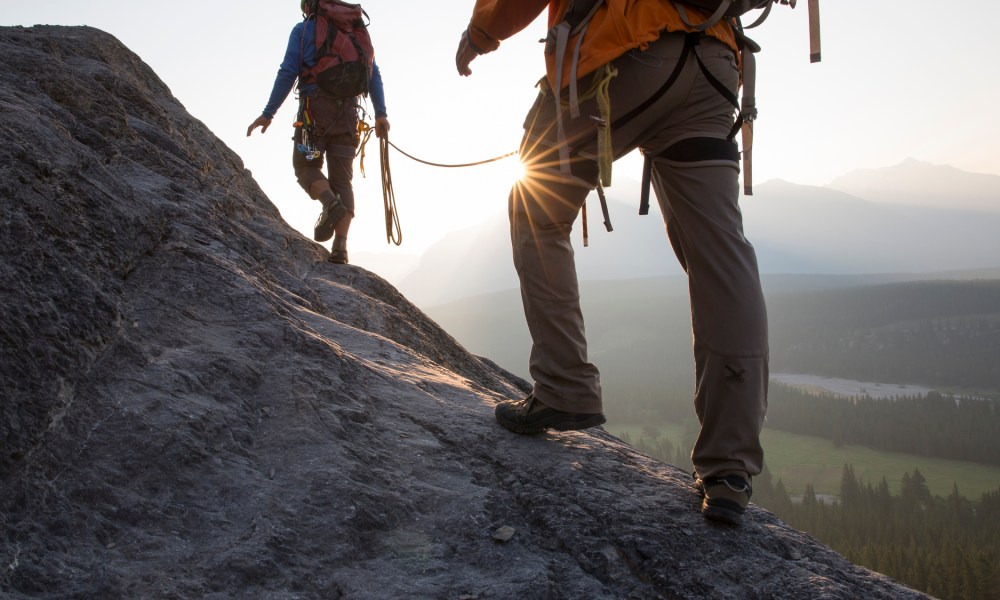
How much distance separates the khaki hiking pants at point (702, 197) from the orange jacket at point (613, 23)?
0.29ft

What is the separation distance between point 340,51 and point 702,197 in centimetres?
669

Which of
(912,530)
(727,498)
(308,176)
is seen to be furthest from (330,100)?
(912,530)

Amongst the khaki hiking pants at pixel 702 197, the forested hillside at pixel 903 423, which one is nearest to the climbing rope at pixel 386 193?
the khaki hiking pants at pixel 702 197

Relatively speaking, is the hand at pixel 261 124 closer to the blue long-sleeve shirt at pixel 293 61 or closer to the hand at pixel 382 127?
the blue long-sleeve shirt at pixel 293 61

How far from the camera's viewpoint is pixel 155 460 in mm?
3156

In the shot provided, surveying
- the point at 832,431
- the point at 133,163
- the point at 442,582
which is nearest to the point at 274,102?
the point at 133,163

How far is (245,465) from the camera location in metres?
3.39

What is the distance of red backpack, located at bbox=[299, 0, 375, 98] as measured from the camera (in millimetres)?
8781

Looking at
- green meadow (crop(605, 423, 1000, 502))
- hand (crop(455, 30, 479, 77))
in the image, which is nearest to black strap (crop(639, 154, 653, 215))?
hand (crop(455, 30, 479, 77))

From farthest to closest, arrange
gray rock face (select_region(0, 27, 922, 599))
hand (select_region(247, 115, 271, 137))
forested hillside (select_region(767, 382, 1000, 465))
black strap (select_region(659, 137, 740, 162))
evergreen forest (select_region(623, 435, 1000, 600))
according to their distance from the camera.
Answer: forested hillside (select_region(767, 382, 1000, 465))
evergreen forest (select_region(623, 435, 1000, 600))
hand (select_region(247, 115, 271, 137))
black strap (select_region(659, 137, 740, 162))
gray rock face (select_region(0, 27, 922, 599))

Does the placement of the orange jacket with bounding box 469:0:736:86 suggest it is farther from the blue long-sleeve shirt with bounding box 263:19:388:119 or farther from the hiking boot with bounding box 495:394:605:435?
the blue long-sleeve shirt with bounding box 263:19:388:119

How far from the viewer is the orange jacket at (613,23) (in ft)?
11.4

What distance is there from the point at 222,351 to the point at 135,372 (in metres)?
0.56

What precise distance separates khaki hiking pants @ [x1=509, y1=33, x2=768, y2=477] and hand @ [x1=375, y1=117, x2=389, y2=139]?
5706 mm
